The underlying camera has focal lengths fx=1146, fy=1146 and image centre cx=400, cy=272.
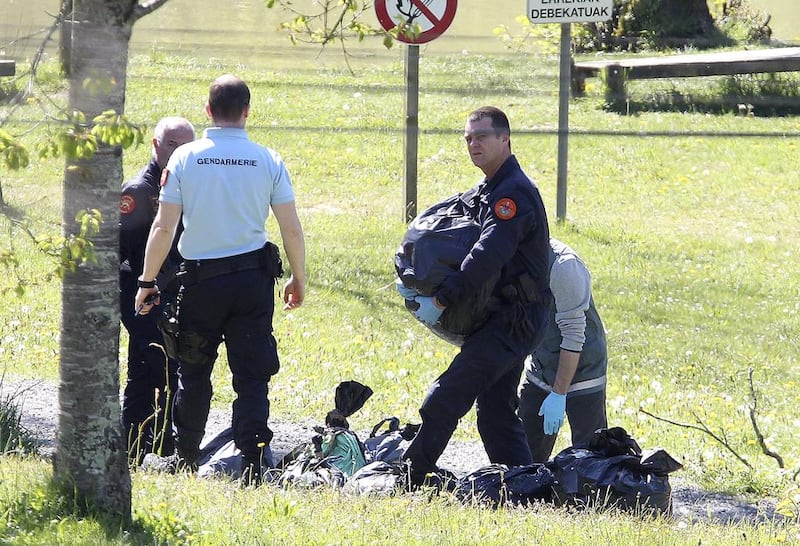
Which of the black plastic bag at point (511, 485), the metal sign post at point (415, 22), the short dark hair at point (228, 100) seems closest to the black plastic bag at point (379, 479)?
the black plastic bag at point (511, 485)

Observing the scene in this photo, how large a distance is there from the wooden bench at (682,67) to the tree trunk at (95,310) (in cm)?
1430

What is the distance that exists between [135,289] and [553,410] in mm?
2091

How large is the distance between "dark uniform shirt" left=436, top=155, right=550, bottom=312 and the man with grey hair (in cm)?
141

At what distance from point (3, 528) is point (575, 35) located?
19.8 meters

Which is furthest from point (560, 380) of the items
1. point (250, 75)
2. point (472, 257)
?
point (250, 75)

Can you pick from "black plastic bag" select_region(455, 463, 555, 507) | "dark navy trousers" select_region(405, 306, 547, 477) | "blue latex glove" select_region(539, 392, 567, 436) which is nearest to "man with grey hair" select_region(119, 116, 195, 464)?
"dark navy trousers" select_region(405, 306, 547, 477)

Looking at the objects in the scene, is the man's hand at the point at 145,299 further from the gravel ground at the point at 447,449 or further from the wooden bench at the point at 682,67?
the wooden bench at the point at 682,67

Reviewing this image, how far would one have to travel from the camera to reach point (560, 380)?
5.11 m

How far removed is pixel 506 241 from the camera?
186 inches

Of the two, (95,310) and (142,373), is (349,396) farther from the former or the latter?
(95,310)

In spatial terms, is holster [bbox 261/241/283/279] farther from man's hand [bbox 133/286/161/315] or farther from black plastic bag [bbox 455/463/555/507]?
black plastic bag [bbox 455/463/555/507]

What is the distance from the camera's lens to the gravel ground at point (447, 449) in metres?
5.26

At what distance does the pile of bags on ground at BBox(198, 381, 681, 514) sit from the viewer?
4.66 m

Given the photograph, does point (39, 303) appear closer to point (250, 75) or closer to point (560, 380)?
point (560, 380)
